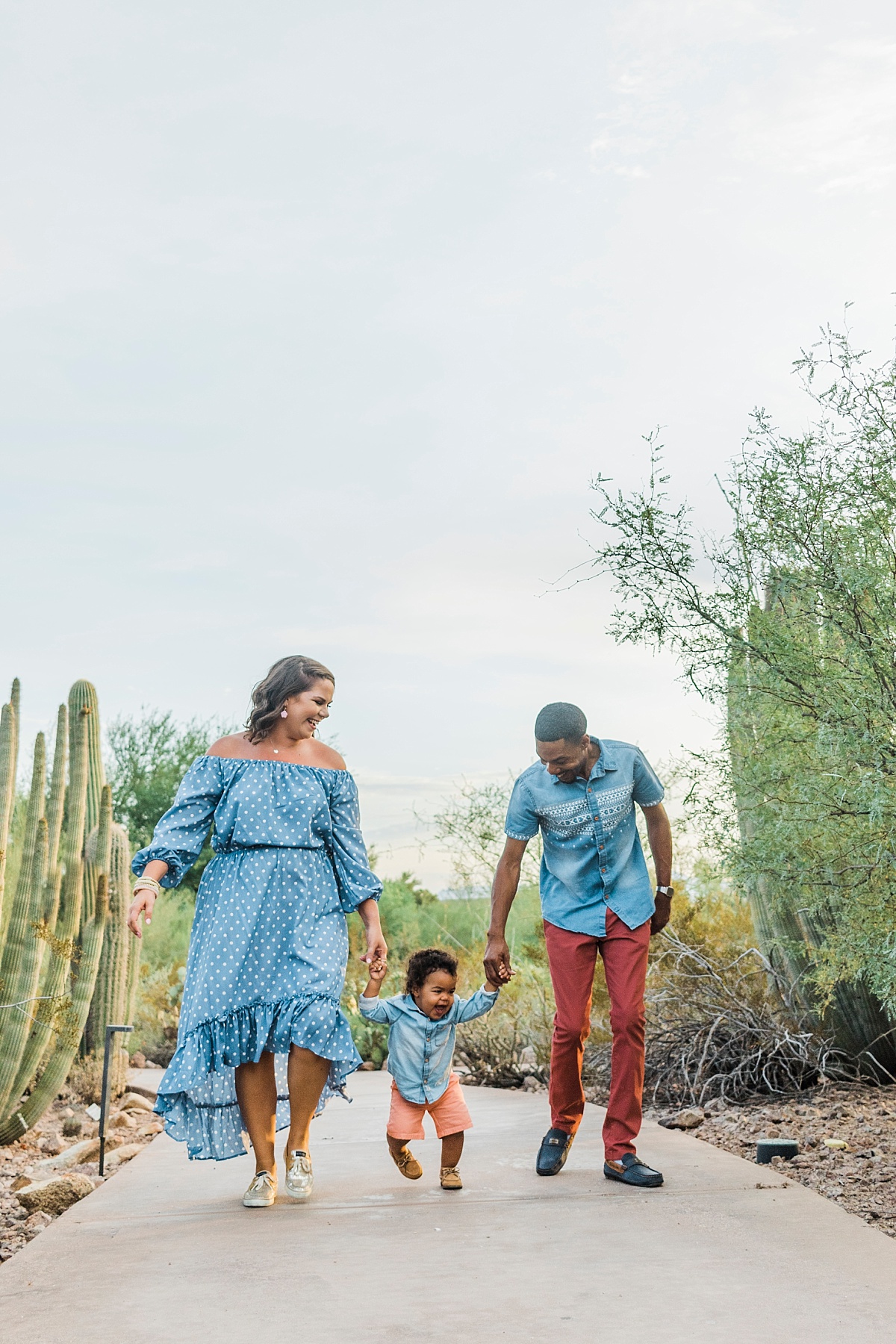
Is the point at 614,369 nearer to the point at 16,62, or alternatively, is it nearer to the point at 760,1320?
the point at 16,62

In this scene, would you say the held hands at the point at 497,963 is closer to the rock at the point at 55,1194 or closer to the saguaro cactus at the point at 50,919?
the rock at the point at 55,1194

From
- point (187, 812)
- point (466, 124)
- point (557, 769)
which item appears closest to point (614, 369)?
point (466, 124)

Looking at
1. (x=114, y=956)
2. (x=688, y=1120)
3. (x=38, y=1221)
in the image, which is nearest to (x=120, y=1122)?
(x=114, y=956)

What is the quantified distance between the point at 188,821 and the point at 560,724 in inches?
58.8

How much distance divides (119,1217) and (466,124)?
7.16m

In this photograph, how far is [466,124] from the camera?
8781 mm

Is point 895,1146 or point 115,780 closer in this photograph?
point 895,1146

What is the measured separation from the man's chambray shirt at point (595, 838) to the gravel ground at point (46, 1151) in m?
2.39

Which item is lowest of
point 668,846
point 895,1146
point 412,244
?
point 895,1146

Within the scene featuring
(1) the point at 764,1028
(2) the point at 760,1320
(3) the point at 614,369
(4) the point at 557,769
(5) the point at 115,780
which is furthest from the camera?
(5) the point at 115,780

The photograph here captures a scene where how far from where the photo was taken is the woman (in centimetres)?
464

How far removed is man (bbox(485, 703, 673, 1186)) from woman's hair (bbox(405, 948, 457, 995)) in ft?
0.52

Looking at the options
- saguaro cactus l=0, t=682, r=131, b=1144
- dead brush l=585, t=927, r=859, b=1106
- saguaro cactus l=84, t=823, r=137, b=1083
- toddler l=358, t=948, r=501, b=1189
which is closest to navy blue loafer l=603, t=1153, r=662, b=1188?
toddler l=358, t=948, r=501, b=1189

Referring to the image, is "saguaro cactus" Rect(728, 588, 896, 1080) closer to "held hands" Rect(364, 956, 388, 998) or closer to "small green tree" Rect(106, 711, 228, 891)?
"held hands" Rect(364, 956, 388, 998)
